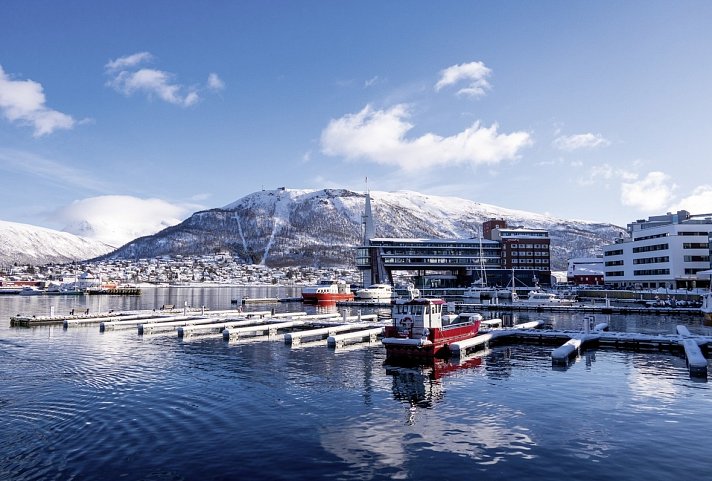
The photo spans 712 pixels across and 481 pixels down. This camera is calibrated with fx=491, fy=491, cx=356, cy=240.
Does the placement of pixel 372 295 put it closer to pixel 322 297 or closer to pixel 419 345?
pixel 322 297

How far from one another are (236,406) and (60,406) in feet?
35.1

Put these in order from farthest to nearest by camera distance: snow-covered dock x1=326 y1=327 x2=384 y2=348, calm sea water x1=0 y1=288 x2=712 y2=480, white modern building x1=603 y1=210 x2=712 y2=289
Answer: white modern building x1=603 y1=210 x2=712 y2=289 → snow-covered dock x1=326 y1=327 x2=384 y2=348 → calm sea water x1=0 y1=288 x2=712 y2=480

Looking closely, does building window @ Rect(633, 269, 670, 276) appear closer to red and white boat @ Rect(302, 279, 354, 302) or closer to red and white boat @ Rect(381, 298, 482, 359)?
red and white boat @ Rect(302, 279, 354, 302)

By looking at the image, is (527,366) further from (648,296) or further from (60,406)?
(648,296)

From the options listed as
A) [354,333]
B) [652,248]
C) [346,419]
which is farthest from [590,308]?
[346,419]

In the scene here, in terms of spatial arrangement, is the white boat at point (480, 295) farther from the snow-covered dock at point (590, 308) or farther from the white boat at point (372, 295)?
the white boat at point (372, 295)

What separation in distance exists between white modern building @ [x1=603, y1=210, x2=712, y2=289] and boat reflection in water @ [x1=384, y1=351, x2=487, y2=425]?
10834cm

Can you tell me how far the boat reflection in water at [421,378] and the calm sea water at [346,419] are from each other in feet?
0.94

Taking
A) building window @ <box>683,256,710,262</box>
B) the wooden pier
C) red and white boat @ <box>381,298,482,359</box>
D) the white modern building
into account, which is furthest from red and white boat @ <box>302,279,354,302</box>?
building window @ <box>683,256,710,262</box>

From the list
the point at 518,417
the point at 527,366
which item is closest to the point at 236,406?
the point at 518,417

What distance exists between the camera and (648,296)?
411 ft

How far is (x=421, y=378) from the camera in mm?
39781

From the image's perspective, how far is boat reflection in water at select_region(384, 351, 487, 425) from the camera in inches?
1267

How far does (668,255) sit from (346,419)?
137663 mm
